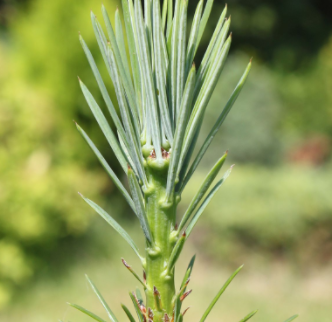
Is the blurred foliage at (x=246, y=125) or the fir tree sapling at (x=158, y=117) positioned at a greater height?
the blurred foliage at (x=246, y=125)

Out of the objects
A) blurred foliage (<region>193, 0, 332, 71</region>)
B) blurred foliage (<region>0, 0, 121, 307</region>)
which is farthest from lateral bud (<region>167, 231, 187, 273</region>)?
blurred foliage (<region>193, 0, 332, 71</region>)

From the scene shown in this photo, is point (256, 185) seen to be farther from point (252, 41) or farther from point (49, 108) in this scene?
point (252, 41)

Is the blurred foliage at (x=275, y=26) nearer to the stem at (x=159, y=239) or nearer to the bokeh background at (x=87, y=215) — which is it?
the bokeh background at (x=87, y=215)

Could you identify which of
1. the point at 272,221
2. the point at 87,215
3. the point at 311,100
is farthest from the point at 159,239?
the point at 311,100

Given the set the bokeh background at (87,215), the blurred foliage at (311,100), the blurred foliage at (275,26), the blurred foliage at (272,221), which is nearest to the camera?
the bokeh background at (87,215)

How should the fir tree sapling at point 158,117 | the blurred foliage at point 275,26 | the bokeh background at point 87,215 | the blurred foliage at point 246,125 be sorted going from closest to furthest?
the fir tree sapling at point 158,117
the bokeh background at point 87,215
the blurred foliage at point 246,125
the blurred foliage at point 275,26

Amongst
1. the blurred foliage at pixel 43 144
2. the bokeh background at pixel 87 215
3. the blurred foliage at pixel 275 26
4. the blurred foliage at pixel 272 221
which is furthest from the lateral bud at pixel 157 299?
the blurred foliage at pixel 275 26

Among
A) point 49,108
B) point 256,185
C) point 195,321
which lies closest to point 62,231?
point 49,108
